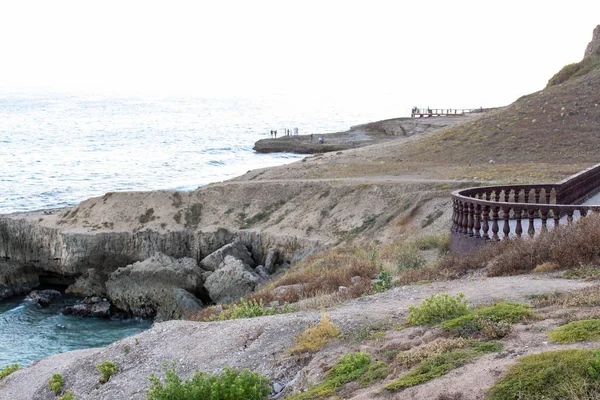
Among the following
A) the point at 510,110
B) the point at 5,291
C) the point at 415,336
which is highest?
the point at 510,110

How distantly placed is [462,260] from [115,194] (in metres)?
27.0

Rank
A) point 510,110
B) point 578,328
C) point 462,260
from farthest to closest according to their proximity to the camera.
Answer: point 510,110, point 462,260, point 578,328

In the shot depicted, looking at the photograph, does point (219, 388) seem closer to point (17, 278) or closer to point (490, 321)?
point (490, 321)

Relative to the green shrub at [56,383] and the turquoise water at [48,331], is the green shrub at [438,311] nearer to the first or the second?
the green shrub at [56,383]

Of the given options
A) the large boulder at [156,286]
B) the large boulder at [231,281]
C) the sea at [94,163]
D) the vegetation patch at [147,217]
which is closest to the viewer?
the large boulder at [231,281]

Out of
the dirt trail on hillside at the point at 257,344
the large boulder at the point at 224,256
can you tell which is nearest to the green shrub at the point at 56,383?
the dirt trail on hillside at the point at 257,344

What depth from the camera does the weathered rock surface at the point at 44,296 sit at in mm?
32125

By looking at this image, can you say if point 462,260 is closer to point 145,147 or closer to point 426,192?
point 426,192

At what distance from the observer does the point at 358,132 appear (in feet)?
301

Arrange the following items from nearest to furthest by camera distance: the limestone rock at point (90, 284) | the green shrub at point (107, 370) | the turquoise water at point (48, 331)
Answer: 1. the green shrub at point (107, 370)
2. the turquoise water at point (48, 331)
3. the limestone rock at point (90, 284)

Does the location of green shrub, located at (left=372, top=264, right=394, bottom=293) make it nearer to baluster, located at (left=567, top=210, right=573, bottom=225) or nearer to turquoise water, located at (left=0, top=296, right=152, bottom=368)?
baluster, located at (left=567, top=210, right=573, bottom=225)

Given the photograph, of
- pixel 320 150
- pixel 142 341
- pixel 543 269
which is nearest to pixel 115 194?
pixel 142 341

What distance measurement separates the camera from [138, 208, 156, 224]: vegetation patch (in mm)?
35031

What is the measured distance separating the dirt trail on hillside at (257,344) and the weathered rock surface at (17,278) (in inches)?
879
